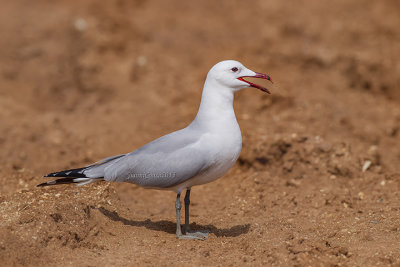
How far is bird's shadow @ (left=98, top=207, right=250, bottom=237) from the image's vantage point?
5.28 meters

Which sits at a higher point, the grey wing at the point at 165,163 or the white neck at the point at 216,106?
the white neck at the point at 216,106

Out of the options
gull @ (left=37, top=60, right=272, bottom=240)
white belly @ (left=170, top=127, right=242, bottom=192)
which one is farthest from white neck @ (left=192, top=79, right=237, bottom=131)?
white belly @ (left=170, top=127, right=242, bottom=192)

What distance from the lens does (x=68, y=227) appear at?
4816 millimetres

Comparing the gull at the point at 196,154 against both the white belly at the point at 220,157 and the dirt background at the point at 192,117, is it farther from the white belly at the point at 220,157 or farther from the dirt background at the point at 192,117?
the dirt background at the point at 192,117

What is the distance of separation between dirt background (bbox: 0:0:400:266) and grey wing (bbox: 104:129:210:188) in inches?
20.4

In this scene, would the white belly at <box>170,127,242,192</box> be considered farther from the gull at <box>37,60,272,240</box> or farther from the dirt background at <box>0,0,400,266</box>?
the dirt background at <box>0,0,400,266</box>

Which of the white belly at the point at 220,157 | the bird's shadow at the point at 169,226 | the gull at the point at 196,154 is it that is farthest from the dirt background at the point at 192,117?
the white belly at the point at 220,157

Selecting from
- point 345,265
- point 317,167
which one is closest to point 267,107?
point 317,167

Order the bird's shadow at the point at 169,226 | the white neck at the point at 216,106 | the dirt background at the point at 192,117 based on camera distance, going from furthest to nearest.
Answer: the bird's shadow at the point at 169,226
the white neck at the point at 216,106
the dirt background at the point at 192,117

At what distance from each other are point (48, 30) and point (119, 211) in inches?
263

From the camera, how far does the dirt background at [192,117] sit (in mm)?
4797

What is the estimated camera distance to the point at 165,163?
4.92 metres

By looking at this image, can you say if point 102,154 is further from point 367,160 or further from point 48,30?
point 48,30

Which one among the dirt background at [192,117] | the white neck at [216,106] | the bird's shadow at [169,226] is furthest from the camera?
the bird's shadow at [169,226]
